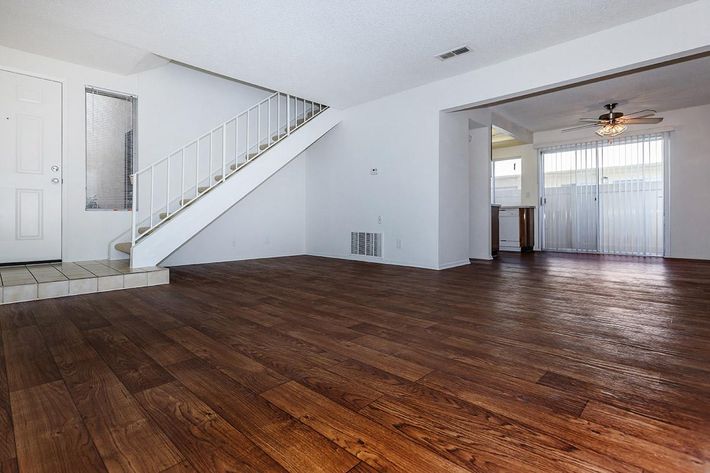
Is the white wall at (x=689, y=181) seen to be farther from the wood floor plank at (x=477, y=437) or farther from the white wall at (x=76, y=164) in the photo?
the white wall at (x=76, y=164)

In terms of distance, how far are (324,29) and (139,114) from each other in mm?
3073

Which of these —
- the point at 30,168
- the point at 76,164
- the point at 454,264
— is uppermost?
the point at 76,164

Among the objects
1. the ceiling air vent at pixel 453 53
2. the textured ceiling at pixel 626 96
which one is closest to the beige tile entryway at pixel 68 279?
the ceiling air vent at pixel 453 53

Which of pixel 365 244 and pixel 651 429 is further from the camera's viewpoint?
pixel 365 244

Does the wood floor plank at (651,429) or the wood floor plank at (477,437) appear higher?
the wood floor plank at (651,429)

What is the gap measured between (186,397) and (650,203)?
799cm

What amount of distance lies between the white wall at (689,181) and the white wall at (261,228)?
6574mm

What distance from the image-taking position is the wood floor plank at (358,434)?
1.04 metres

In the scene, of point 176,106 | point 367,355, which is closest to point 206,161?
point 176,106

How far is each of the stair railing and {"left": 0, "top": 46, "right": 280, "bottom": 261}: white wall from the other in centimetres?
20

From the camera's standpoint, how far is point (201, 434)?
1.19 meters

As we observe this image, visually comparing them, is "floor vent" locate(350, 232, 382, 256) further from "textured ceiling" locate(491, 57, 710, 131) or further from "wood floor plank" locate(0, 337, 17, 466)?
"wood floor plank" locate(0, 337, 17, 466)

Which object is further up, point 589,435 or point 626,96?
point 626,96

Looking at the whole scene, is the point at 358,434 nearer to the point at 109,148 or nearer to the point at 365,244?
the point at 365,244
